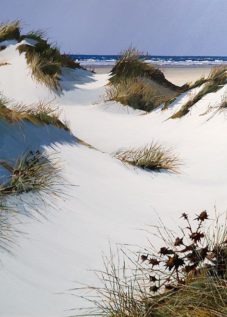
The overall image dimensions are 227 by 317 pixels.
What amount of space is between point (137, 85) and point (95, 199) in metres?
6.58

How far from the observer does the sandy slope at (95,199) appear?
7.91ft

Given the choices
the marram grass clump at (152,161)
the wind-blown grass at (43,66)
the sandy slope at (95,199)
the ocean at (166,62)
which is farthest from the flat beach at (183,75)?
the marram grass clump at (152,161)

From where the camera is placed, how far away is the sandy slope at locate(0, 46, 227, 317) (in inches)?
95.0

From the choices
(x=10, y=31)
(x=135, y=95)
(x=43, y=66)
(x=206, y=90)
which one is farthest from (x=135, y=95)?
(x=10, y=31)

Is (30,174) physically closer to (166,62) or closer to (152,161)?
(152,161)

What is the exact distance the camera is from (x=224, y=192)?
14.1 ft

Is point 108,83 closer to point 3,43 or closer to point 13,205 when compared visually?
point 3,43

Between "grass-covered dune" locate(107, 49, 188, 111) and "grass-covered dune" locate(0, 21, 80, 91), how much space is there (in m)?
1.16

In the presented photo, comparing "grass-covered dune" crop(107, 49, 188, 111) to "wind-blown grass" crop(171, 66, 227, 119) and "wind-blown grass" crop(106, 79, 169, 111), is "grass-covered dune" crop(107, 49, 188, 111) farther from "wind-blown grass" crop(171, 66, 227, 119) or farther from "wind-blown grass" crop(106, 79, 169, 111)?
"wind-blown grass" crop(171, 66, 227, 119)

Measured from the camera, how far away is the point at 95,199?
3771 millimetres

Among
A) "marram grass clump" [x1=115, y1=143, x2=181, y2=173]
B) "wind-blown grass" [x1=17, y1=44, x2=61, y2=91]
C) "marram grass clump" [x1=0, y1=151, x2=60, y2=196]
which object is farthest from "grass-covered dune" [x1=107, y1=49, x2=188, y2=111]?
"marram grass clump" [x1=0, y1=151, x2=60, y2=196]

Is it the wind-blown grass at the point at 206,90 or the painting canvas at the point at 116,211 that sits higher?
the wind-blown grass at the point at 206,90

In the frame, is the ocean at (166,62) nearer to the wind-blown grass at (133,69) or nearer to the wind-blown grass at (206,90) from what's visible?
the wind-blown grass at (133,69)

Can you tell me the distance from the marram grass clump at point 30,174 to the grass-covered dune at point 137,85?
5.27 m
